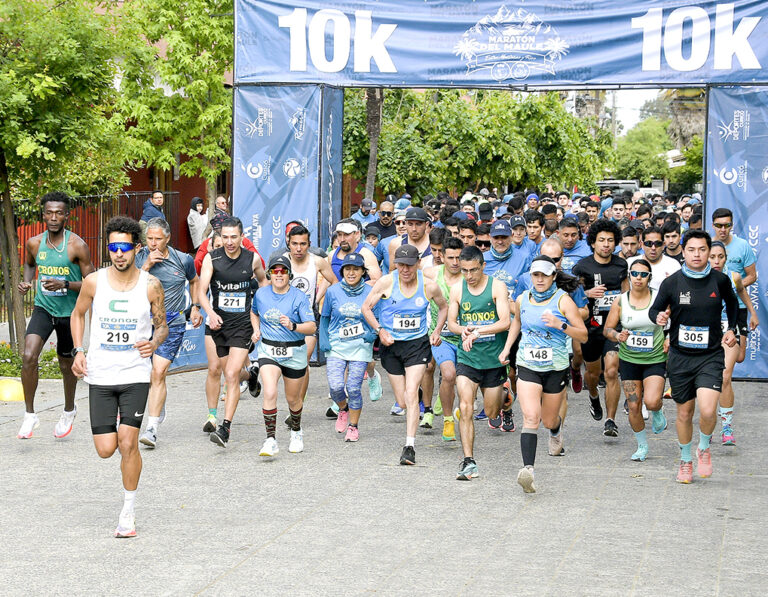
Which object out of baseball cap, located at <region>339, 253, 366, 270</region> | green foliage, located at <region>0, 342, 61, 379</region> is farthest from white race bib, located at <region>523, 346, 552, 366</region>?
green foliage, located at <region>0, 342, 61, 379</region>

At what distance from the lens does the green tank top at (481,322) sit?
9477mm

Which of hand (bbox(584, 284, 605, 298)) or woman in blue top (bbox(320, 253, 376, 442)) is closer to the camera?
woman in blue top (bbox(320, 253, 376, 442))

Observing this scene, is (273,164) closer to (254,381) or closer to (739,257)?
(254,381)

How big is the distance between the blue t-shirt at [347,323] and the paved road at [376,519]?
81 cm

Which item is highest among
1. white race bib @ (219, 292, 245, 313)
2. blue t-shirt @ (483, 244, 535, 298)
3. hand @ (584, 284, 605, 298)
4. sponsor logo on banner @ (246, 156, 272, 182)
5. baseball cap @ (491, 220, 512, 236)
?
sponsor logo on banner @ (246, 156, 272, 182)

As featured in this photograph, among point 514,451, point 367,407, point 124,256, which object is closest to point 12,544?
point 124,256

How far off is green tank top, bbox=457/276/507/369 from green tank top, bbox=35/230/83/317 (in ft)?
11.1

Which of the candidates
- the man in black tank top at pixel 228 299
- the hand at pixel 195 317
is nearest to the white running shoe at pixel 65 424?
the man in black tank top at pixel 228 299

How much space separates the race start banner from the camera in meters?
A: 13.6

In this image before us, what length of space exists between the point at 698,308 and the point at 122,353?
428 cm

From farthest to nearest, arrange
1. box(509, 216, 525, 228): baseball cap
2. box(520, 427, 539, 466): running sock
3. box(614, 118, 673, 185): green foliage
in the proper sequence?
box(614, 118, 673, 185): green foliage → box(509, 216, 525, 228): baseball cap → box(520, 427, 539, 466): running sock

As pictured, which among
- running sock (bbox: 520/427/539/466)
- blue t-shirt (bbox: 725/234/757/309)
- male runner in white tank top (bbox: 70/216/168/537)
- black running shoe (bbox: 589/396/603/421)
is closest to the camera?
male runner in white tank top (bbox: 70/216/168/537)

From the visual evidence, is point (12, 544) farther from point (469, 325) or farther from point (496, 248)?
point (496, 248)

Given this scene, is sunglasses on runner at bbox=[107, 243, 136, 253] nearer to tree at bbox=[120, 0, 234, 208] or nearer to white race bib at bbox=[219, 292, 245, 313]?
white race bib at bbox=[219, 292, 245, 313]
